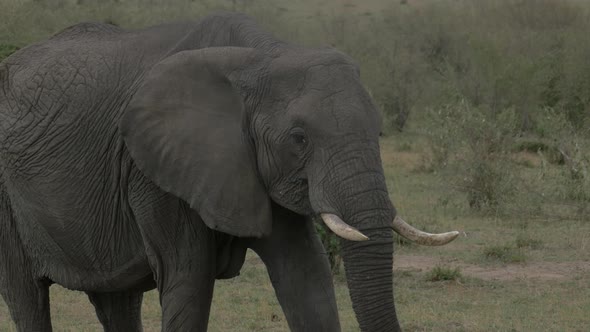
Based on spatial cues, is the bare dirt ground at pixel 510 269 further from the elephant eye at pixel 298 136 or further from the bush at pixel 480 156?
the elephant eye at pixel 298 136

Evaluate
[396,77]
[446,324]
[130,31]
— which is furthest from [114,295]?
[396,77]

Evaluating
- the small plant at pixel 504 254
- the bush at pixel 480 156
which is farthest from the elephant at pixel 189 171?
the bush at pixel 480 156

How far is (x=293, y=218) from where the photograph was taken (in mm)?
4430

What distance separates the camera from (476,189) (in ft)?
40.0

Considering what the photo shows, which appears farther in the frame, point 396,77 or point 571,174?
point 396,77

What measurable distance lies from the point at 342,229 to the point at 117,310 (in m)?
1.97

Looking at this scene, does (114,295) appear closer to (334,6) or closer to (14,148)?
(14,148)

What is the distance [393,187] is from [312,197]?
10.3 metres

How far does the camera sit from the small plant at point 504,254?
31.3 feet

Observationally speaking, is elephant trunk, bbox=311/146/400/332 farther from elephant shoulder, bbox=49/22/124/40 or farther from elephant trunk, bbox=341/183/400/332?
elephant shoulder, bbox=49/22/124/40

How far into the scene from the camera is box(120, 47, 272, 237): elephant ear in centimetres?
418

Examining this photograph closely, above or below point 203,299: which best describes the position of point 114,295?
below

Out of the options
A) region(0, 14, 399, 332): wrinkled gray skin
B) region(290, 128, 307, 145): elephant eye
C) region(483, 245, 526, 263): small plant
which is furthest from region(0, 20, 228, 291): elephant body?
region(483, 245, 526, 263): small plant

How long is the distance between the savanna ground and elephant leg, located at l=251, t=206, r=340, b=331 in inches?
111
